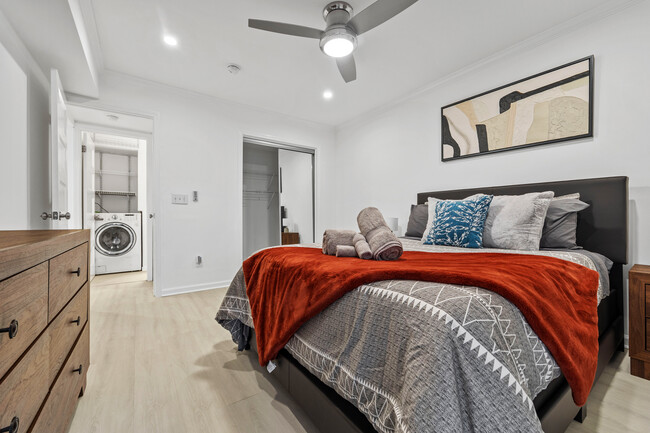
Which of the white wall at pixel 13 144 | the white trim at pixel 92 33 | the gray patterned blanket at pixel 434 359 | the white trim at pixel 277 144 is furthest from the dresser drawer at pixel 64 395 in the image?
the white trim at pixel 277 144

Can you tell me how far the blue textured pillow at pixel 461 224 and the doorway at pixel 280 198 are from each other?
267 centimetres

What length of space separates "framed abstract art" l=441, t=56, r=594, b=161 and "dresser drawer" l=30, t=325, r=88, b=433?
3.31 meters

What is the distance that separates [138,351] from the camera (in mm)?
1890

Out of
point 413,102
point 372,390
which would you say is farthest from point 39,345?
point 413,102

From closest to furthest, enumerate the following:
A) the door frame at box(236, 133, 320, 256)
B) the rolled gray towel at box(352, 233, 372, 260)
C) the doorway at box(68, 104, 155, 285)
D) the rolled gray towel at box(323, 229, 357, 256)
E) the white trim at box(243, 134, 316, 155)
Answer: the rolled gray towel at box(352, 233, 372, 260) → the rolled gray towel at box(323, 229, 357, 256) → the doorway at box(68, 104, 155, 285) → the door frame at box(236, 133, 320, 256) → the white trim at box(243, 134, 316, 155)

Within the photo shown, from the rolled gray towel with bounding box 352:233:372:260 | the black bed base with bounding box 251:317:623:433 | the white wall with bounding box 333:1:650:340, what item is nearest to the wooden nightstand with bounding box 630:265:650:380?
the white wall with bounding box 333:1:650:340

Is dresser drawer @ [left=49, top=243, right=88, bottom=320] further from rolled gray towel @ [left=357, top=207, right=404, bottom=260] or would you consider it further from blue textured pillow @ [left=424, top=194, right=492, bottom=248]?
blue textured pillow @ [left=424, top=194, right=492, bottom=248]

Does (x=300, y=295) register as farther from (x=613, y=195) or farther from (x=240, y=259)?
(x=240, y=259)

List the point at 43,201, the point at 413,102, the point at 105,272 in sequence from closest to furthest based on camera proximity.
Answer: the point at 43,201 → the point at 413,102 → the point at 105,272

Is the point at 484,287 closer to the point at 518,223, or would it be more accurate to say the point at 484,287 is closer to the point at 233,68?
the point at 518,223

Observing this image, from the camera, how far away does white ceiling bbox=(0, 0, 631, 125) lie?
2.06m

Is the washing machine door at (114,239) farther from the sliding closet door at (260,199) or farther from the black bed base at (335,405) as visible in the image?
the black bed base at (335,405)

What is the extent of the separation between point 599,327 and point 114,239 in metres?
5.81

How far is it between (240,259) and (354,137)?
2523 mm
